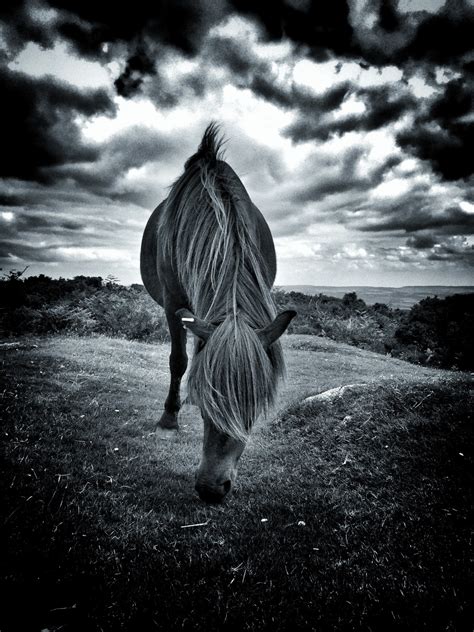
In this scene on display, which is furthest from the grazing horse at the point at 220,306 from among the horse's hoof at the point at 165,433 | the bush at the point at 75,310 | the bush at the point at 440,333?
the bush at the point at 440,333

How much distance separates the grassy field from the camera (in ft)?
8.18

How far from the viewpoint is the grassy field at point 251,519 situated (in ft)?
8.18

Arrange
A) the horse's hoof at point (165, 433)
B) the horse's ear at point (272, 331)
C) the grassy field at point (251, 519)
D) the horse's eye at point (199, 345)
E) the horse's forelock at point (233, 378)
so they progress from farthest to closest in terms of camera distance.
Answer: the horse's hoof at point (165, 433), the horse's eye at point (199, 345), the horse's ear at point (272, 331), the horse's forelock at point (233, 378), the grassy field at point (251, 519)

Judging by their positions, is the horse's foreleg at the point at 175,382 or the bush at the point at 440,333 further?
the bush at the point at 440,333

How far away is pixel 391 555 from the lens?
321cm

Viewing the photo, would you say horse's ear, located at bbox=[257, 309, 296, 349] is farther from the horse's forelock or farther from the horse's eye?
the horse's eye

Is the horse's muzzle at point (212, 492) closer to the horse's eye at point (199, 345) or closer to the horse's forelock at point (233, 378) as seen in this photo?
the horse's forelock at point (233, 378)

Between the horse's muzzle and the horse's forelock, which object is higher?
the horse's forelock

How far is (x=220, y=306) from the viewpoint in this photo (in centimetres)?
380

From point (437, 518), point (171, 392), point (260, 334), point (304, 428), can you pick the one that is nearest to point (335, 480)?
point (437, 518)

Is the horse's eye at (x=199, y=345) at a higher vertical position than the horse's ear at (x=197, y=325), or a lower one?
lower

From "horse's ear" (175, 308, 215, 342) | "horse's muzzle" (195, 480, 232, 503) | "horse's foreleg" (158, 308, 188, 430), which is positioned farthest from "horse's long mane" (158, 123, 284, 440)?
"horse's foreleg" (158, 308, 188, 430)

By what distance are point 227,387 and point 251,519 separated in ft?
5.48

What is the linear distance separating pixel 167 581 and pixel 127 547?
0.54m
